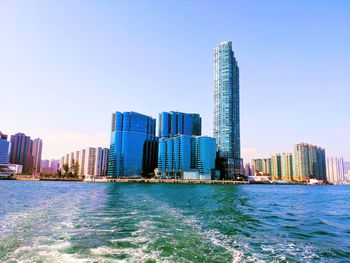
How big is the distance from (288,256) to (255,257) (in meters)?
2.27

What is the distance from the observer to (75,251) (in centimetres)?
1555

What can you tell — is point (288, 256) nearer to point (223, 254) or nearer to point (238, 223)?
point (223, 254)

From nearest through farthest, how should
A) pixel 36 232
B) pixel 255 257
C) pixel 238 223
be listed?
pixel 255 257 < pixel 36 232 < pixel 238 223

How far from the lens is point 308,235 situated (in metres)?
22.7

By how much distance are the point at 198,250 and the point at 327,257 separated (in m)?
8.13

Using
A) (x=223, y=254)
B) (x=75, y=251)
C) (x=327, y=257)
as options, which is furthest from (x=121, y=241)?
(x=327, y=257)

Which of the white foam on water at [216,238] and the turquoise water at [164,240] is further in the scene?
the white foam on water at [216,238]

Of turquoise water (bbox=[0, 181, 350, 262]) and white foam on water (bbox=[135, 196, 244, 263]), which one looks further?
white foam on water (bbox=[135, 196, 244, 263])

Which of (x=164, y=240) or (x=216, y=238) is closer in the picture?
(x=164, y=240)

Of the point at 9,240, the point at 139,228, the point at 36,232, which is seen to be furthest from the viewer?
the point at 139,228

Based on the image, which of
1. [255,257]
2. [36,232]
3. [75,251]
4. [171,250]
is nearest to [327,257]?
[255,257]

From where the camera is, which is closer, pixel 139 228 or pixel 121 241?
pixel 121 241

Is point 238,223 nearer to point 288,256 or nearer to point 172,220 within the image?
point 172,220

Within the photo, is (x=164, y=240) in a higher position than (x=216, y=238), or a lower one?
higher
